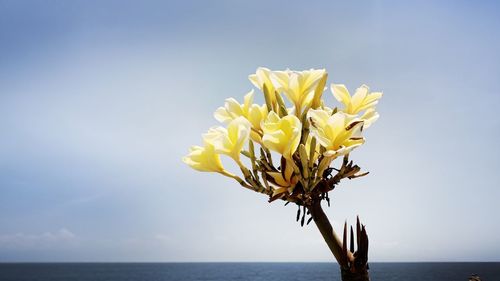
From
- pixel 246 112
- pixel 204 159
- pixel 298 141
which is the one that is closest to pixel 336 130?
pixel 298 141

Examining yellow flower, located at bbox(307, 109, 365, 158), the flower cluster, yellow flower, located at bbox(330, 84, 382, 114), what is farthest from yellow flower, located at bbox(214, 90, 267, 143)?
yellow flower, located at bbox(330, 84, 382, 114)

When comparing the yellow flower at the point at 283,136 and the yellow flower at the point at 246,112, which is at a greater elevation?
the yellow flower at the point at 246,112

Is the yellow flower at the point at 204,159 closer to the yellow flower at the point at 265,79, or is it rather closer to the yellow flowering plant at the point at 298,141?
the yellow flowering plant at the point at 298,141

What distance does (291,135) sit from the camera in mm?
1558

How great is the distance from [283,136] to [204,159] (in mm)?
429

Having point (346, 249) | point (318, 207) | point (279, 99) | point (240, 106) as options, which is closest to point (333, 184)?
point (318, 207)

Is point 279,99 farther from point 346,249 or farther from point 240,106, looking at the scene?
point 346,249

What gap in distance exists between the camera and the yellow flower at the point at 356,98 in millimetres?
1909

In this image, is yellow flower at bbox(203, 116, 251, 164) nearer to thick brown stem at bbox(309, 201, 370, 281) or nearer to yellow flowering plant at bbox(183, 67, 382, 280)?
yellow flowering plant at bbox(183, 67, 382, 280)

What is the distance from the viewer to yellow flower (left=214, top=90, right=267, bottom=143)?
1818mm

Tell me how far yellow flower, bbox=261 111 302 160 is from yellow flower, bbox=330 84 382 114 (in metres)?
0.47

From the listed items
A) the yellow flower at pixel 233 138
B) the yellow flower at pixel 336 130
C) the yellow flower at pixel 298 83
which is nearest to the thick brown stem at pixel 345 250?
the yellow flower at pixel 336 130

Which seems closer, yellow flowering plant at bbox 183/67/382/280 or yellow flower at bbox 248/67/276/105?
yellow flowering plant at bbox 183/67/382/280

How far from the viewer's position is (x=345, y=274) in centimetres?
155
